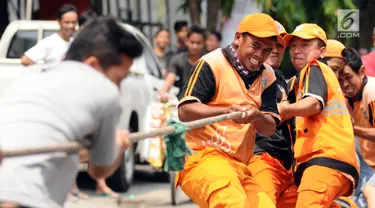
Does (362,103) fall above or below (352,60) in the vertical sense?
below

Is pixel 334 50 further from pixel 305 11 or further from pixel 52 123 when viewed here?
pixel 305 11

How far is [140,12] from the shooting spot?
20.5 metres

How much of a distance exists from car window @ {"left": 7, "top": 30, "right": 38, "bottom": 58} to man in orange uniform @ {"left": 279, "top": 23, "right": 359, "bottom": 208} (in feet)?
18.8

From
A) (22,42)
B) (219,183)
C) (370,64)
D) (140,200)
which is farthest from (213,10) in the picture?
(219,183)

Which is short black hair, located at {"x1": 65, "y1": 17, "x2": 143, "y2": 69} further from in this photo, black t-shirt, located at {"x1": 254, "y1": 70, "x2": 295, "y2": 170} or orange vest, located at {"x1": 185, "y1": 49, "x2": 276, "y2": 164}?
black t-shirt, located at {"x1": 254, "y1": 70, "x2": 295, "y2": 170}

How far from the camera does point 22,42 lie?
12039mm

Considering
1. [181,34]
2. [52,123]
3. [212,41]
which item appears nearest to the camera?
[52,123]

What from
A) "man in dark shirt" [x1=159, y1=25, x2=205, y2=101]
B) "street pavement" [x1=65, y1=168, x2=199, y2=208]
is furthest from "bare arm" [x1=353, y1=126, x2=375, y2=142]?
"man in dark shirt" [x1=159, y1=25, x2=205, y2=101]

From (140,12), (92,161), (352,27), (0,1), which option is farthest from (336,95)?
(140,12)

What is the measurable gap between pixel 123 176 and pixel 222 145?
521cm

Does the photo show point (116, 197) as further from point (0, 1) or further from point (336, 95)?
point (0, 1)

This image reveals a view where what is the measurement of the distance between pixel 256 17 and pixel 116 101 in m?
2.48

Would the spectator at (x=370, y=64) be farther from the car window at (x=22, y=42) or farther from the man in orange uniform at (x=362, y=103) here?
the car window at (x=22, y=42)

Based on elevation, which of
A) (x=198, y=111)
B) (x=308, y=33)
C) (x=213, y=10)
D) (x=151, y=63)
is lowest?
(x=151, y=63)
